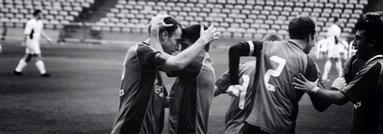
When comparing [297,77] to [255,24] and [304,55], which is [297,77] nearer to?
[304,55]

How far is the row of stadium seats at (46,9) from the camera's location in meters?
35.8

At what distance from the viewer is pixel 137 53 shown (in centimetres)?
454

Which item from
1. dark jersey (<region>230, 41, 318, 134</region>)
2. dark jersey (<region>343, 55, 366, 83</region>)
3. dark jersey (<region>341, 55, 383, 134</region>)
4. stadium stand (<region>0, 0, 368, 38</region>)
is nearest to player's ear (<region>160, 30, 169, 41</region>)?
dark jersey (<region>230, 41, 318, 134</region>)

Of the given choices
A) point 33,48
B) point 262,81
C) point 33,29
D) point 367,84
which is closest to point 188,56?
point 262,81

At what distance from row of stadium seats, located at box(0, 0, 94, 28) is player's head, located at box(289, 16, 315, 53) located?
31.1m

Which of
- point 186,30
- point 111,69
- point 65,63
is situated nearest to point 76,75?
point 111,69

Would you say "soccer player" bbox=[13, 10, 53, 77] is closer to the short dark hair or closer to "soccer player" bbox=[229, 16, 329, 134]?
the short dark hair

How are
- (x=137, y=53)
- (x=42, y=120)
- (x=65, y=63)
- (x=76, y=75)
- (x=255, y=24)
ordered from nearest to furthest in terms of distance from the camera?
(x=137, y=53), (x=42, y=120), (x=76, y=75), (x=65, y=63), (x=255, y=24)

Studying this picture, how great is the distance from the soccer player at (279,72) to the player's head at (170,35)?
51 centimetres

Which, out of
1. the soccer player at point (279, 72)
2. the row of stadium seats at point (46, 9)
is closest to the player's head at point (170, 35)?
the soccer player at point (279, 72)

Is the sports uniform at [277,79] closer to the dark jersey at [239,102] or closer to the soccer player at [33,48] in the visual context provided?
the dark jersey at [239,102]

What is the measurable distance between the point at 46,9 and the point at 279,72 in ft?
113

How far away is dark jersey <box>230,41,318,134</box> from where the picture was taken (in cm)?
460

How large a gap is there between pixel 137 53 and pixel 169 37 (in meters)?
0.34
